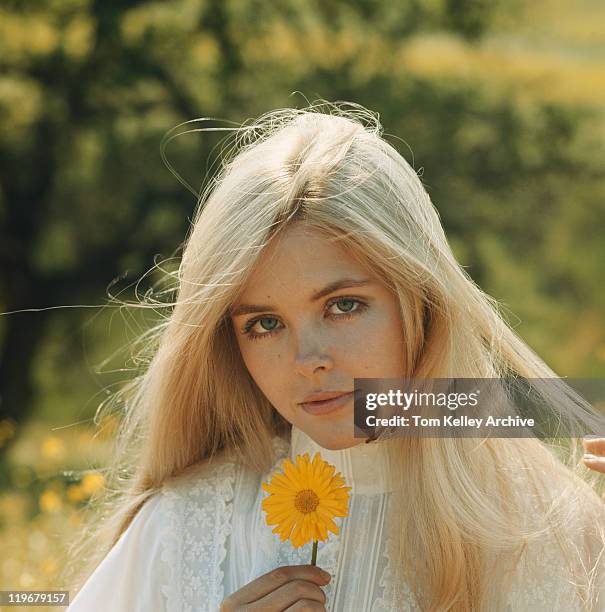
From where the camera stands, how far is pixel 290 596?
6.36ft

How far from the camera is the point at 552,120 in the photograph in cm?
842

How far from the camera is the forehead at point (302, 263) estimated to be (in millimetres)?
2041

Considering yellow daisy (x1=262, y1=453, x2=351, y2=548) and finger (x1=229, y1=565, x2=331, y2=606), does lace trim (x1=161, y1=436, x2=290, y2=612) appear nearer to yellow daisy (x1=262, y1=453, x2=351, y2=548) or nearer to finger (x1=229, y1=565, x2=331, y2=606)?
finger (x1=229, y1=565, x2=331, y2=606)

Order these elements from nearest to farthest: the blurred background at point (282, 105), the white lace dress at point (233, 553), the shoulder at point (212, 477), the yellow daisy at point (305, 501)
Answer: the yellow daisy at point (305, 501) < the white lace dress at point (233, 553) < the shoulder at point (212, 477) < the blurred background at point (282, 105)

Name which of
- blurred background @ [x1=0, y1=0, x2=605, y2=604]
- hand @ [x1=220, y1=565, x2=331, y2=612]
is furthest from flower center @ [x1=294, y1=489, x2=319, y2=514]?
blurred background @ [x1=0, y1=0, x2=605, y2=604]

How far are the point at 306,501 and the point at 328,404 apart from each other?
245 mm

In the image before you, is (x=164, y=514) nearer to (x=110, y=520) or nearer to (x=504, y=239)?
(x=110, y=520)

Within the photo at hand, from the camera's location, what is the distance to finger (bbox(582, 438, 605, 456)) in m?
2.06

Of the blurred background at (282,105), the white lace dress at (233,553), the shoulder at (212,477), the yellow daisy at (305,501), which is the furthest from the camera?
the blurred background at (282,105)

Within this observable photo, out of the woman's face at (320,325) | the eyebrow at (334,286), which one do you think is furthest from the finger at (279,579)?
the eyebrow at (334,286)

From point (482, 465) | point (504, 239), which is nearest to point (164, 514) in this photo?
point (482, 465)

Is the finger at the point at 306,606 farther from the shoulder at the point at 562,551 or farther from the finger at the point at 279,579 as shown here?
the shoulder at the point at 562,551

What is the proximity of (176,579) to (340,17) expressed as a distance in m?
6.50

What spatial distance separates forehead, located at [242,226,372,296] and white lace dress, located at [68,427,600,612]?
1.34 feet
